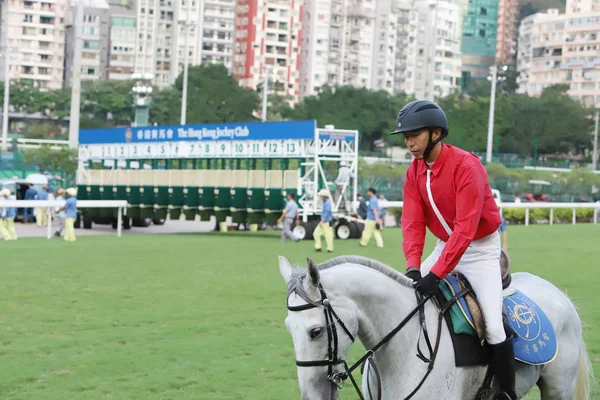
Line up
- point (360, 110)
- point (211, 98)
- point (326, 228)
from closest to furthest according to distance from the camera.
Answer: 1. point (326, 228)
2. point (211, 98)
3. point (360, 110)

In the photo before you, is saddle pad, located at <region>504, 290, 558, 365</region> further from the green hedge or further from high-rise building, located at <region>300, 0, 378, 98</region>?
high-rise building, located at <region>300, 0, 378, 98</region>

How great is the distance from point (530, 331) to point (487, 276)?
563 mm

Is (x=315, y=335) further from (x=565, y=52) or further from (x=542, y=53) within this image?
(x=542, y=53)

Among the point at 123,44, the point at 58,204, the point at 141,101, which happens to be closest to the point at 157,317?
the point at 58,204

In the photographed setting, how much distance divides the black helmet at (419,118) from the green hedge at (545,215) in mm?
33996

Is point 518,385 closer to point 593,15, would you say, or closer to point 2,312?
point 2,312

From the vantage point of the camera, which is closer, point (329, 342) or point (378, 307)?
point (329, 342)

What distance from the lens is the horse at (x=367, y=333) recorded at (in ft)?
15.1

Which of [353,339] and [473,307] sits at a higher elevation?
[473,307]

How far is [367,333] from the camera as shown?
5.00 m

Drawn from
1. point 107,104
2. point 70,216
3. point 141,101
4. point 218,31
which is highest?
point 218,31

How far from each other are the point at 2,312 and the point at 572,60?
4958 inches

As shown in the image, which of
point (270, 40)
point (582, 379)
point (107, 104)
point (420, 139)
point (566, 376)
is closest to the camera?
point (420, 139)

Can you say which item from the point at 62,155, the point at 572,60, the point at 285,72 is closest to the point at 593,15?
the point at 572,60
